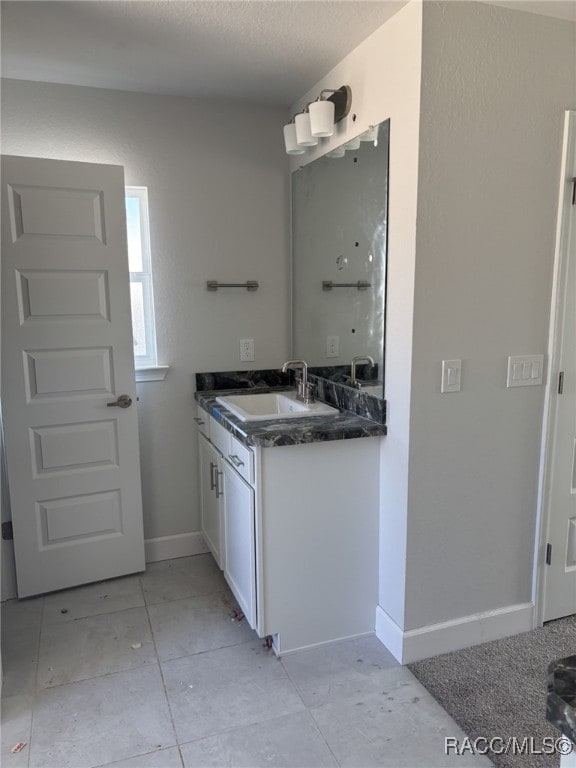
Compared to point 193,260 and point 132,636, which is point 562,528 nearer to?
point 132,636

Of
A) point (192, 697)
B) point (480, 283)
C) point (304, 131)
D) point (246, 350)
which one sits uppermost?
point (304, 131)

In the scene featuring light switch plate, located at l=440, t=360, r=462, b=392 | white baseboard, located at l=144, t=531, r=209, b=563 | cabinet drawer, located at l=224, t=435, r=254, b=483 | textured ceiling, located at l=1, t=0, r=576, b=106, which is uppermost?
textured ceiling, located at l=1, t=0, r=576, b=106

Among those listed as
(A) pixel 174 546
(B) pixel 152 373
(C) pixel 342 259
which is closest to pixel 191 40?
(C) pixel 342 259

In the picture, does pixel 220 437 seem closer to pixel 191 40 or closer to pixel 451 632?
pixel 451 632

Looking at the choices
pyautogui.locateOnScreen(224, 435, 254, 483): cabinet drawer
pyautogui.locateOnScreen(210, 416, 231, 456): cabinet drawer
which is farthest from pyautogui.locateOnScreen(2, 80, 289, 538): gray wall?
pyautogui.locateOnScreen(224, 435, 254, 483): cabinet drawer

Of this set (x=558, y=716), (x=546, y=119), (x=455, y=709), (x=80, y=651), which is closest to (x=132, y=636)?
(x=80, y=651)

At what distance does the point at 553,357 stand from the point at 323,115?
53.9 inches

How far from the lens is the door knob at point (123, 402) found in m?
2.66

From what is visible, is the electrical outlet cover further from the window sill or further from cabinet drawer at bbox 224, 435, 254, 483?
cabinet drawer at bbox 224, 435, 254, 483

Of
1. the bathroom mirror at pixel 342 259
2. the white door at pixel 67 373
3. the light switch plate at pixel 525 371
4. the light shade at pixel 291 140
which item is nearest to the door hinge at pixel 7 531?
the white door at pixel 67 373

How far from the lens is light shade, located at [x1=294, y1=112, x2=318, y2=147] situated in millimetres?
2400

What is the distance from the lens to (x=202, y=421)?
2848 mm

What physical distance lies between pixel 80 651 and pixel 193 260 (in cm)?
190

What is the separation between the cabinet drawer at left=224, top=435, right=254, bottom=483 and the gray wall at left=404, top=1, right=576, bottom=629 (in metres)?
0.61
